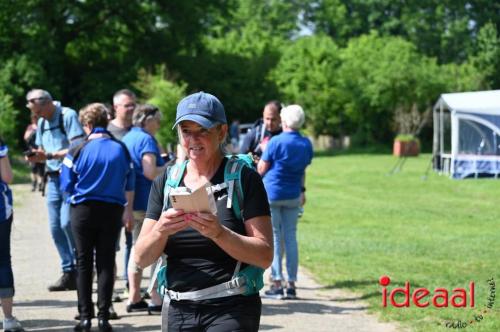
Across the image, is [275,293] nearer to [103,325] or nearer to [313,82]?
[103,325]

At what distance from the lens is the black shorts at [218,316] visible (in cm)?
385

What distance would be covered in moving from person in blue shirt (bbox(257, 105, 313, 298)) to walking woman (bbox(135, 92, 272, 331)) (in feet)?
17.3

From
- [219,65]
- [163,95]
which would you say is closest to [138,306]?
[163,95]

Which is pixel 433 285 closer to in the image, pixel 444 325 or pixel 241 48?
pixel 444 325

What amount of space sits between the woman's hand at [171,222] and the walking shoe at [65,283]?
6234mm

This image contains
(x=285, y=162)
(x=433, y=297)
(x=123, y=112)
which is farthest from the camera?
(x=285, y=162)

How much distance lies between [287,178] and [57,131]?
2482 mm

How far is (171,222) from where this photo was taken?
355cm

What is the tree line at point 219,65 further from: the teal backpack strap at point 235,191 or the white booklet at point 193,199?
the white booklet at point 193,199

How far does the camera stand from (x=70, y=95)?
47906mm

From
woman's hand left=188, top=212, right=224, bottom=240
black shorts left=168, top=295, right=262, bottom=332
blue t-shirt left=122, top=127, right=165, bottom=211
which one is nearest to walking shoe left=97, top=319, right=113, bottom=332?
blue t-shirt left=122, top=127, right=165, bottom=211

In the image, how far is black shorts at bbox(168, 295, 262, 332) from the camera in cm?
385

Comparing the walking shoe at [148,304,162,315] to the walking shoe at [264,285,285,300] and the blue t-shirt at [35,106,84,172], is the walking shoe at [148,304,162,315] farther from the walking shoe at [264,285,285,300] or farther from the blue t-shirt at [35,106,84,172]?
the blue t-shirt at [35,106,84,172]

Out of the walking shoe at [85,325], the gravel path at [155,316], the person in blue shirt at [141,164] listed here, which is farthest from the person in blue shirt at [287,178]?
the walking shoe at [85,325]
